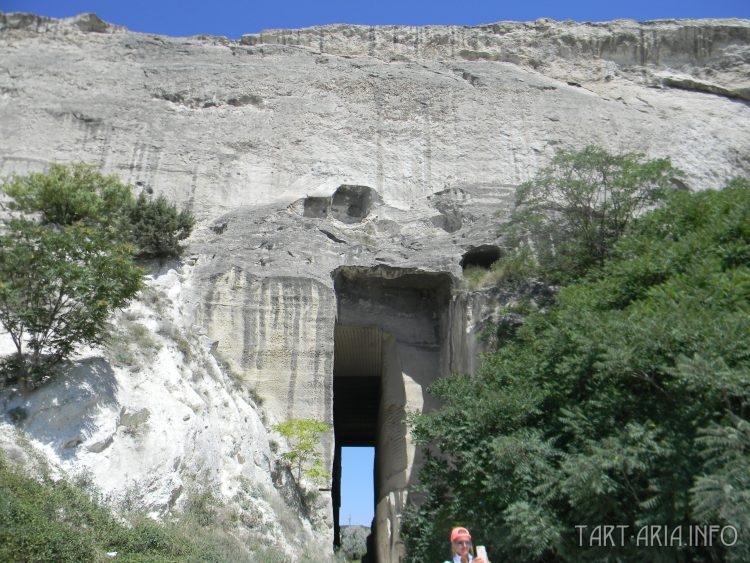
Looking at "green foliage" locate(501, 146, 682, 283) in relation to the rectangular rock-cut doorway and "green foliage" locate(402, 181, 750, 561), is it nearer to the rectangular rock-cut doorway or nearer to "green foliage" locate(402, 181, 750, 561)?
"green foliage" locate(402, 181, 750, 561)

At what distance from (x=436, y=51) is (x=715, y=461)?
19074 mm

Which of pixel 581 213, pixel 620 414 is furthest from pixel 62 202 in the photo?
pixel 581 213

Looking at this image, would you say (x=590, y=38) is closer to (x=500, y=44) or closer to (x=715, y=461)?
(x=500, y=44)

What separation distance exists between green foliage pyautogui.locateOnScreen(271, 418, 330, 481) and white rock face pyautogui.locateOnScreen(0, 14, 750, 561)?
457mm

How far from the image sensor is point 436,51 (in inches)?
1010

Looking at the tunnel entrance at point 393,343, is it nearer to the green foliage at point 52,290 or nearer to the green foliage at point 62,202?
the green foliage at point 62,202

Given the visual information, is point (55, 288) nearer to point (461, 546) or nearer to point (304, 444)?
point (304, 444)

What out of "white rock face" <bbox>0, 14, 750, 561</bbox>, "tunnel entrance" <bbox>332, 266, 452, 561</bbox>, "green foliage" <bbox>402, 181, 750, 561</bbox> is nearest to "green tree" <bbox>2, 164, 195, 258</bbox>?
"white rock face" <bbox>0, 14, 750, 561</bbox>

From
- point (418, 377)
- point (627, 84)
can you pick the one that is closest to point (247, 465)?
point (418, 377)

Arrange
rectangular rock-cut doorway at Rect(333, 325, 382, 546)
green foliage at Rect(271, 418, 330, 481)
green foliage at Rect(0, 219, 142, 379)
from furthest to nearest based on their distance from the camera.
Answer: rectangular rock-cut doorway at Rect(333, 325, 382, 546), green foliage at Rect(271, 418, 330, 481), green foliage at Rect(0, 219, 142, 379)

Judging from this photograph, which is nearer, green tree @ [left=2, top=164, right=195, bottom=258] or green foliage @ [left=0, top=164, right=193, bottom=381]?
green foliage @ [left=0, top=164, right=193, bottom=381]

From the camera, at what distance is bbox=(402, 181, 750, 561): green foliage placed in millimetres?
9375

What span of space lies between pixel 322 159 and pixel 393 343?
619 centimetres

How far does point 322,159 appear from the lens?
2208cm
